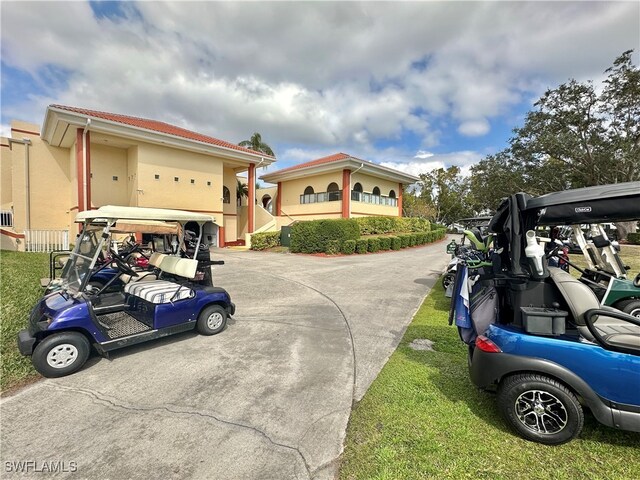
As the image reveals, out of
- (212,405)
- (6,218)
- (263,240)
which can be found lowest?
(212,405)

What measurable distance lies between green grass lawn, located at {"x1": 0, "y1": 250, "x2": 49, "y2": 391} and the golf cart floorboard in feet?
2.77

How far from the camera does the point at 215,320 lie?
4934mm

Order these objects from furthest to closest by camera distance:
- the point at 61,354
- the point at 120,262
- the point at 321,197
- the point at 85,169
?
the point at 321,197 → the point at 85,169 → the point at 120,262 → the point at 61,354

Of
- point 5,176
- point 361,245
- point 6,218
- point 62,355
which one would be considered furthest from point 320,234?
point 5,176

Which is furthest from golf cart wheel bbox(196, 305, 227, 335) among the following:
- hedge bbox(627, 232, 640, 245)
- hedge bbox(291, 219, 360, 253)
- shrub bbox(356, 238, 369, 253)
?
hedge bbox(627, 232, 640, 245)

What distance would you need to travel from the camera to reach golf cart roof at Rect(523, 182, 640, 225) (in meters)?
2.33

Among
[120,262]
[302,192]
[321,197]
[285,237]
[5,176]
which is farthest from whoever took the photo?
[302,192]

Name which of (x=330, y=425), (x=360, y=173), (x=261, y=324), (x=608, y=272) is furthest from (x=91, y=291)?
(x=360, y=173)

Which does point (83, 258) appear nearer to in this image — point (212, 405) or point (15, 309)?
point (15, 309)

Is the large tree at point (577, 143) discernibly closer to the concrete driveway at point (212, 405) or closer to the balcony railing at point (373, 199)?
the balcony railing at point (373, 199)

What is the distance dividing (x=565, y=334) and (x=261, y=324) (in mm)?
4397

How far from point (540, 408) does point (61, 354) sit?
5081 mm

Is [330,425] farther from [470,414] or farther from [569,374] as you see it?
[569,374]

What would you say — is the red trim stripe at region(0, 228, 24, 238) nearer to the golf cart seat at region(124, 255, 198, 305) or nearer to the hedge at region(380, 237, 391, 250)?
the golf cart seat at region(124, 255, 198, 305)
